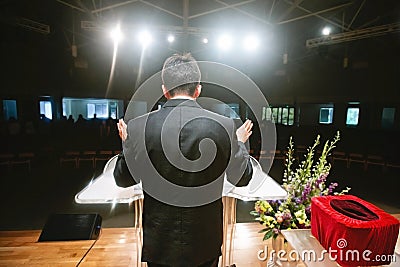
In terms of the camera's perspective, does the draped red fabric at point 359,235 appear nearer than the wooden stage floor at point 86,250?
Yes

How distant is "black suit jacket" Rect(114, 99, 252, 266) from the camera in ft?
3.20

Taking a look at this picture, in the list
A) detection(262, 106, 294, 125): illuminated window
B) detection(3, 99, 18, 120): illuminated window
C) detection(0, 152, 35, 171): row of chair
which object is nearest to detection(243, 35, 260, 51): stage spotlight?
detection(262, 106, 294, 125): illuminated window

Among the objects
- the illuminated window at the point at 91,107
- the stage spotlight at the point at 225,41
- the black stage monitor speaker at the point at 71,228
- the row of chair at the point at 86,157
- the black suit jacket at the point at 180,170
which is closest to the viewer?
the black suit jacket at the point at 180,170

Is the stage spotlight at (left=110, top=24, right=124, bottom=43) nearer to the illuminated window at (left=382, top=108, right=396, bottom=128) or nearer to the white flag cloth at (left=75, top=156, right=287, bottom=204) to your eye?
the white flag cloth at (left=75, top=156, right=287, bottom=204)

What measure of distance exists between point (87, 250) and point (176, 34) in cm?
326

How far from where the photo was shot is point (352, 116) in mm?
5855

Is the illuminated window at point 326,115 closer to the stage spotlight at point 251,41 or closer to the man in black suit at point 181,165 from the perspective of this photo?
the stage spotlight at point 251,41

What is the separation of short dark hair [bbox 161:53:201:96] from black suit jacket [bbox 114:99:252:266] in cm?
5

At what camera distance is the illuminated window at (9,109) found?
495 centimetres

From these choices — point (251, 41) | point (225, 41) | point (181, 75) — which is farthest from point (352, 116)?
point (181, 75)

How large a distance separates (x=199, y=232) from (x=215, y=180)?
23 cm

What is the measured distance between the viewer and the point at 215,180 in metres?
1.03
